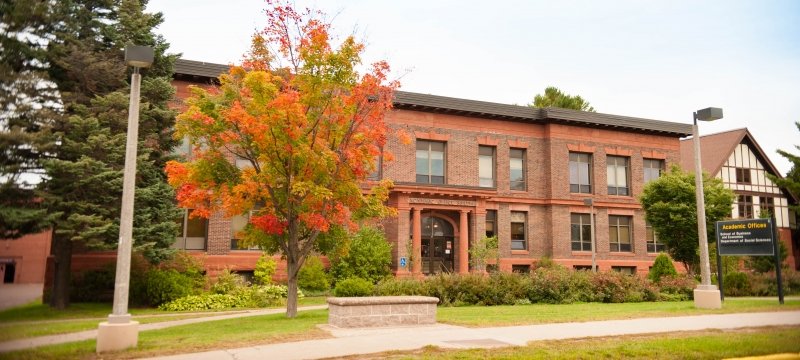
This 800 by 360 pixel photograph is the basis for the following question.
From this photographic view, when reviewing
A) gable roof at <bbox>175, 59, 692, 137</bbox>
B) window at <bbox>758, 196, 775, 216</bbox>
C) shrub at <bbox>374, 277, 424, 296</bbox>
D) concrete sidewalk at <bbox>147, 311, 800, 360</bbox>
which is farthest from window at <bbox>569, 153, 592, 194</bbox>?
concrete sidewalk at <bbox>147, 311, 800, 360</bbox>

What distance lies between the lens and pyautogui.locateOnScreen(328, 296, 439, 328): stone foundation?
40.9 feet

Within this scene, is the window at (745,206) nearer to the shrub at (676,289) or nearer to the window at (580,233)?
the window at (580,233)

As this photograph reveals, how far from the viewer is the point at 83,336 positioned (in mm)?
12508

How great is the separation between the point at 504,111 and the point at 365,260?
13.5 m

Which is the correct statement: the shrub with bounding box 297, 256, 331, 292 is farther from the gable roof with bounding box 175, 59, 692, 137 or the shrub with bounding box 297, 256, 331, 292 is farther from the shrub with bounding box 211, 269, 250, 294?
the gable roof with bounding box 175, 59, 692, 137

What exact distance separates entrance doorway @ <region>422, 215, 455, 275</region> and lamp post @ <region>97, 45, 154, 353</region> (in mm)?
21544

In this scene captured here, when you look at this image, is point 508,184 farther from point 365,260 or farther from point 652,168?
point 365,260

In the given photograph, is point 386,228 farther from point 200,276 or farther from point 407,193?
point 200,276

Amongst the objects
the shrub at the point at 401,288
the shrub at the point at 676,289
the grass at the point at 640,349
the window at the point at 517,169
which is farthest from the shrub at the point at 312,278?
the grass at the point at 640,349

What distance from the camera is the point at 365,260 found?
26578mm

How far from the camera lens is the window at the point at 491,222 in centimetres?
3334

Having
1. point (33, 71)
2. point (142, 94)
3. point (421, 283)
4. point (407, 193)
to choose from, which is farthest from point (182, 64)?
point (33, 71)

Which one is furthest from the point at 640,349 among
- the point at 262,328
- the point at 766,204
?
the point at 766,204

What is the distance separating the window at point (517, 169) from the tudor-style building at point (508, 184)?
62 mm
